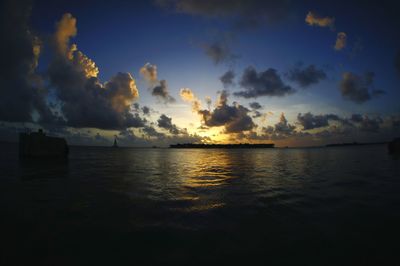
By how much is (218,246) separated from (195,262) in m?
1.14

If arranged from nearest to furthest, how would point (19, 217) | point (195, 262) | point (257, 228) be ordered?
point (195, 262) < point (257, 228) < point (19, 217)

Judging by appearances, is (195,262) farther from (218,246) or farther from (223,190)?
(223,190)

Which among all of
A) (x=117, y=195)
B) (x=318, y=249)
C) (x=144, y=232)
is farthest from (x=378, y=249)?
(x=117, y=195)

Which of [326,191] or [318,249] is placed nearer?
[318,249]

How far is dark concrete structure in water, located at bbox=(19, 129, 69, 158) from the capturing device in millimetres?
45969

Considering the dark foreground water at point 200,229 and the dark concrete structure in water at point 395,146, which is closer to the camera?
the dark foreground water at point 200,229

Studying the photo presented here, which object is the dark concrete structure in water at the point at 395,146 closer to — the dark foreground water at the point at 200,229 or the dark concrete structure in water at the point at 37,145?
the dark foreground water at the point at 200,229

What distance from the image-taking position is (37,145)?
4669cm

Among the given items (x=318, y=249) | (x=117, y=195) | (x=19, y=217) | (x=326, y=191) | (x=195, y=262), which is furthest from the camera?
(x=326, y=191)

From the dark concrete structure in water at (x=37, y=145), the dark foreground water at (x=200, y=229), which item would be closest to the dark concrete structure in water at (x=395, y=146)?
the dark foreground water at (x=200, y=229)

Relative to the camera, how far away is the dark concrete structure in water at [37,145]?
4597 cm

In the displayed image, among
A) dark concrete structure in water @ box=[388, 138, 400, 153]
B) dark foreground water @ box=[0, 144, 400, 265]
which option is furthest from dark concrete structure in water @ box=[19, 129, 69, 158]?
dark concrete structure in water @ box=[388, 138, 400, 153]

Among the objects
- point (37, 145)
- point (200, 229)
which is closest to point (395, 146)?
point (200, 229)

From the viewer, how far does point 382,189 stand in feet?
48.4
